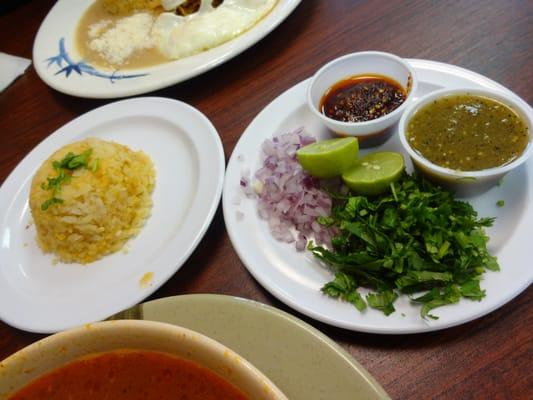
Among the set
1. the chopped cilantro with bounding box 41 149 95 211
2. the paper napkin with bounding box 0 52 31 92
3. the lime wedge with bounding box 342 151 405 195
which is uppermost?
the lime wedge with bounding box 342 151 405 195

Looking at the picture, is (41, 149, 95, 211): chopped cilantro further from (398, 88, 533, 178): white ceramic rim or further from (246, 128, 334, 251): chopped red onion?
(398, 88, 533, 178): white ceramic rim

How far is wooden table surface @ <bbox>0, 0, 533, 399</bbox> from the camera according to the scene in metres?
1.27

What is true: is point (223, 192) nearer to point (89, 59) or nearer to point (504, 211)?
point (504, 211)

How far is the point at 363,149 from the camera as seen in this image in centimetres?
183

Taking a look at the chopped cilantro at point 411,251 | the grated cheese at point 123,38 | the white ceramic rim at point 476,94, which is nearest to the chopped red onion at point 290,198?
the chopped cilantro at point 411,251

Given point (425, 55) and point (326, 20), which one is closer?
point (425, 55)

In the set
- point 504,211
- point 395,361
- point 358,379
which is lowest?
point 395,361

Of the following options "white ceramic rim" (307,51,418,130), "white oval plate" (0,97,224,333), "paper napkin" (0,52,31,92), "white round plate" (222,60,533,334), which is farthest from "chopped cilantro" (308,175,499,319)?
"paper napkin" (0,52,31,92)

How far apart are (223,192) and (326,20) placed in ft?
4.31

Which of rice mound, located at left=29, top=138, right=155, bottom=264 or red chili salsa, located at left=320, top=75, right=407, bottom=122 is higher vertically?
red chili salsa, located at left=320, top=75, right=407, bottom=122

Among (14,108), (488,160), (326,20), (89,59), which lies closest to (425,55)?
(326,20)

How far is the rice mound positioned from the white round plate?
1.50ft

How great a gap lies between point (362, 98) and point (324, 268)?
2.36 ft

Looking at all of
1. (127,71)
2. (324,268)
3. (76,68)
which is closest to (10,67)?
(76,68)
